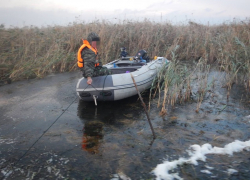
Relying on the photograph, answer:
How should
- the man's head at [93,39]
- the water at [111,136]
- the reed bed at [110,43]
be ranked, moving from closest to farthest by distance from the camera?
1. the water at [111,136]
2. the man's head at [93,39]
3. the reed bed at [110,43]

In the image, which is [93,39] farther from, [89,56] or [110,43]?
[110,43]

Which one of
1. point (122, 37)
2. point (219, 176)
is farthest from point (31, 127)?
point (122, 37)

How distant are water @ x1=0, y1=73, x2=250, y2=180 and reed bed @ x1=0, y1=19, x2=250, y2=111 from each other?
8.90 ft

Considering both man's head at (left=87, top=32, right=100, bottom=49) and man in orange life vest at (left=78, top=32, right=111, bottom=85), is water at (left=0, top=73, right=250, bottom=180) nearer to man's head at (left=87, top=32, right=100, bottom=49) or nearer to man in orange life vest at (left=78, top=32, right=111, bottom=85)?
man in orange life vest at (left=78, top=32, right=111, bottom=85)

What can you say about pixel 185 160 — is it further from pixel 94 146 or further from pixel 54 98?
pixel 54 98

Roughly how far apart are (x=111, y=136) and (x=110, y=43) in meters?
6.59

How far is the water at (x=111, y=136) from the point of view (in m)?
3.11

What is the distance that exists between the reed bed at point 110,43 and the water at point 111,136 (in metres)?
2.71

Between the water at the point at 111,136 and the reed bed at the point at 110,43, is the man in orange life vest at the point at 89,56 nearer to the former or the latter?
the water at the point at 111,136

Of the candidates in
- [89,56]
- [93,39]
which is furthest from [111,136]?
[93,39]

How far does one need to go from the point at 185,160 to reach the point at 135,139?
88 cm

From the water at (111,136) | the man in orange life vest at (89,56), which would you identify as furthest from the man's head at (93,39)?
the water at (111,136)

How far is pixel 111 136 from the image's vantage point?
4.00 m

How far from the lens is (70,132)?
13.7 ft
